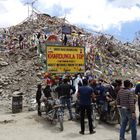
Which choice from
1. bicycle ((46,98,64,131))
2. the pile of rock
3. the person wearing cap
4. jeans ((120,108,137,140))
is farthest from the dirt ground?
the pile of rock

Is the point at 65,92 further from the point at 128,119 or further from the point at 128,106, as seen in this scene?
the point at 128,106

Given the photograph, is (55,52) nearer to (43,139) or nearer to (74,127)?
(74,127)

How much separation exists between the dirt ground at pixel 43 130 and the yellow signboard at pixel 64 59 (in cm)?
282

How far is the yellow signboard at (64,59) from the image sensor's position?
56.7ft

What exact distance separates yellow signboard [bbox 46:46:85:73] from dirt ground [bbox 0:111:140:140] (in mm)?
2820

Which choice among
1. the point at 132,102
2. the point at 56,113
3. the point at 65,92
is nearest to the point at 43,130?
the point at 56,113

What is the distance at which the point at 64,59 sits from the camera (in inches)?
696

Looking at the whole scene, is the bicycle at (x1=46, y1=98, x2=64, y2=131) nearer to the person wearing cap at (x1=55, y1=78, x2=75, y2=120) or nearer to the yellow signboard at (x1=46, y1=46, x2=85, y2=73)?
the person wearing cap at (x1=55, y1=78, x2=75, y2=120)

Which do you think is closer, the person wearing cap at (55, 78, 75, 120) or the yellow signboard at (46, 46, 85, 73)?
the person wearing cap at (55, 78, 75, 120)

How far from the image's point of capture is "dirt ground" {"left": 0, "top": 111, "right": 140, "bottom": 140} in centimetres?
1220

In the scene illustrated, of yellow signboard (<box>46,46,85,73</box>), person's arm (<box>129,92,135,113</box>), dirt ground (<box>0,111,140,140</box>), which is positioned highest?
yellow signboard (<box>46,46,85,73</box>)

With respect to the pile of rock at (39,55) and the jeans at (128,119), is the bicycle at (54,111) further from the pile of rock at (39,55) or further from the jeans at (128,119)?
the pile of rock at (39,55)

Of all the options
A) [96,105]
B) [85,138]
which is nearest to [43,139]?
[85,138]

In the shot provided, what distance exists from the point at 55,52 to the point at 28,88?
8392 mm
